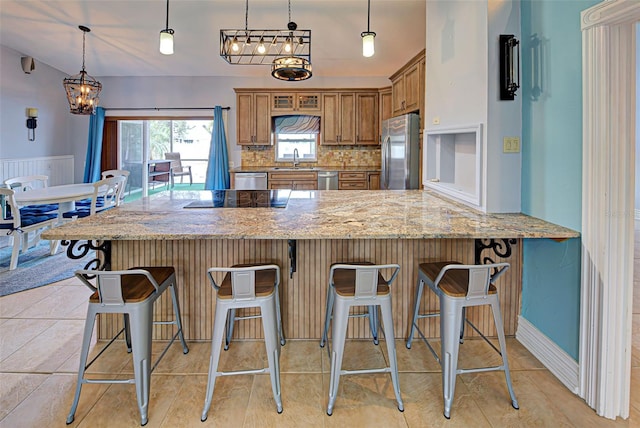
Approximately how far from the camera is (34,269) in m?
3.93

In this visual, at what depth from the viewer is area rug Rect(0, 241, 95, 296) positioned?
11.4ft

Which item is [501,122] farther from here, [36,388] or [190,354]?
[36,388]

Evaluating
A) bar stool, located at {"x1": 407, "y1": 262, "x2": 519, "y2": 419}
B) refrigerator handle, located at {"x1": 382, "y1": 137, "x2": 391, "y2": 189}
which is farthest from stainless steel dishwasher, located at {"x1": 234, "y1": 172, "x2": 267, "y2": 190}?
bar stool, located at {"x1": 407, "y1": 262, "x2": 519, "y2": 419}

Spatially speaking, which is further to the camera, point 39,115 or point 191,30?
point 39,115

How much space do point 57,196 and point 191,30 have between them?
98.4 inches

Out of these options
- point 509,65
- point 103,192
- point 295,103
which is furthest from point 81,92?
point 509,65

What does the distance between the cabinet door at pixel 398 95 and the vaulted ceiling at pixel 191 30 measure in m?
0.46

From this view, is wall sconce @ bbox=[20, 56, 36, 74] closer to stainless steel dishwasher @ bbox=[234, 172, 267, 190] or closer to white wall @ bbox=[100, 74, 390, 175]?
white wall @ bbox=[100, 74, 390, 175]

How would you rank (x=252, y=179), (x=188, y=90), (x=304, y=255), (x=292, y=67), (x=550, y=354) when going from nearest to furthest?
1. (x=550, y=354)
2. (x=304, y=255)
3. (x=292, y=67)
4. (x=252, y=179)
5. (x=188, y=90)

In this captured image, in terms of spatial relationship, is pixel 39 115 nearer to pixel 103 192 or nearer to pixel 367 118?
pixel 103 192

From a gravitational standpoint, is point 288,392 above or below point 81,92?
below

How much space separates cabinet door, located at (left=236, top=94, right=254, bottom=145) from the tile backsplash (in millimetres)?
315

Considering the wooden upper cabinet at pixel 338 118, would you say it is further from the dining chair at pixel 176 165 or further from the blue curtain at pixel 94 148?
the blue curtain at pixel 94 148

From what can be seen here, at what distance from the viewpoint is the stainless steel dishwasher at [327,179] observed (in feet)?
19.7
